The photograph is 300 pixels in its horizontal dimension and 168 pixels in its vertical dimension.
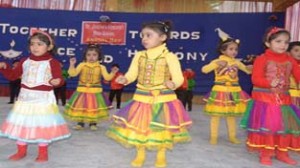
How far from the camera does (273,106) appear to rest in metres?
4.23

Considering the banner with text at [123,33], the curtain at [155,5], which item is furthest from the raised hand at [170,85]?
the curtain at [155,5]

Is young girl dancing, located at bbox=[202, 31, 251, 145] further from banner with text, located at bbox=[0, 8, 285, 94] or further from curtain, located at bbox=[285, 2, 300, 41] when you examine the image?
banner with text, located at bbox=[0, 8, 285, 94]

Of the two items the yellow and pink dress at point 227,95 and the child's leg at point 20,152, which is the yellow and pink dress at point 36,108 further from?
the yellow and pink dress at point 227,95

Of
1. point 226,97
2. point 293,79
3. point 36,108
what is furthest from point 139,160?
point 293,79

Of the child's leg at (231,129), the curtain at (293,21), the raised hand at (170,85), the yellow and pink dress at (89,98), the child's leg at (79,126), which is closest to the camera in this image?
the raised hand at (170,85)

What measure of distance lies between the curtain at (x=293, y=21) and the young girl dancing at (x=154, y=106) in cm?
717

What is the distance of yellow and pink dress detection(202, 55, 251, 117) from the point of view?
17.2 feet

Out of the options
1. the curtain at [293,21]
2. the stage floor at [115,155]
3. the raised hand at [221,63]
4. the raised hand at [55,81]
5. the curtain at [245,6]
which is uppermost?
the curtain at [245,6]

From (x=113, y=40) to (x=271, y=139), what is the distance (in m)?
7.89

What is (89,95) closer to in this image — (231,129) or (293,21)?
(231,129)

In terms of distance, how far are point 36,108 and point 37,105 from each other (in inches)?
1.2

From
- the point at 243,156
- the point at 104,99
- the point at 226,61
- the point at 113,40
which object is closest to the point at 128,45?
the point at 113,40

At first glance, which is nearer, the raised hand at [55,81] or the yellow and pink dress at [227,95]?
the raised hand at [55,81]

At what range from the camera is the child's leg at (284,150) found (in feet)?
14.0
